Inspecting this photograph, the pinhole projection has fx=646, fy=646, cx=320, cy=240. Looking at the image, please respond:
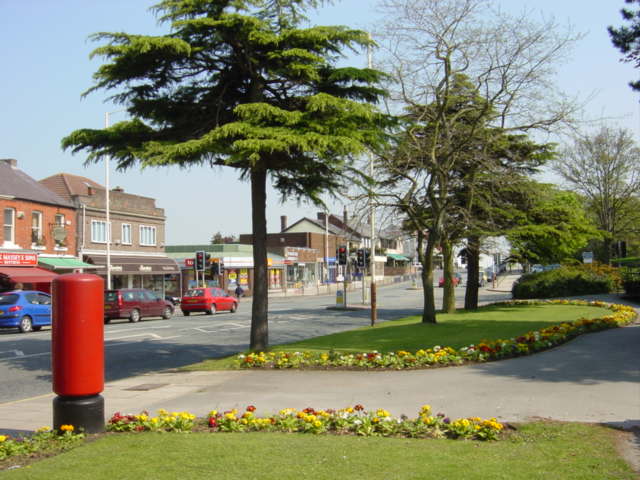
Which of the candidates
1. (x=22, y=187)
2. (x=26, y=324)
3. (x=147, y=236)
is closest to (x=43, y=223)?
(x=22, y=187)

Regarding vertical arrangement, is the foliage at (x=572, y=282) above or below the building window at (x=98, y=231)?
below

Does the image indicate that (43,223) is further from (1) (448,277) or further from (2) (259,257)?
(2) (259,257)

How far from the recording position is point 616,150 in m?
45.2

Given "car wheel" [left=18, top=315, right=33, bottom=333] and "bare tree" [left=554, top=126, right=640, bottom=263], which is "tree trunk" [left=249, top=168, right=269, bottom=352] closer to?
"car wheel" [left=18, top=315, right=33, bottom=333]

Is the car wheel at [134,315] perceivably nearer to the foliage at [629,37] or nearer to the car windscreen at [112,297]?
the car windscreen at [112,297]

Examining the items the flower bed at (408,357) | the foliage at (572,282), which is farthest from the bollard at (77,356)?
the foliage at (572,282)

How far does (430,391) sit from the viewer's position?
31.2ft

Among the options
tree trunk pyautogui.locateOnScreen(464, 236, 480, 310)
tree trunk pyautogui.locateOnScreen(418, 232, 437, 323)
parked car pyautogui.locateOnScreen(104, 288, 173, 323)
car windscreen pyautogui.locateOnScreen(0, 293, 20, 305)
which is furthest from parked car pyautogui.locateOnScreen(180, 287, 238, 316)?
tree trunk pyautogui.locateOnScreen(418, 232, 437, 323)

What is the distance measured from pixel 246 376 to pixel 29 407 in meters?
3.62

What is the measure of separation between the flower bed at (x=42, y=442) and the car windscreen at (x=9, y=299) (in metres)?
20.5

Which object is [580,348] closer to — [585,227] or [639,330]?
[639,330]

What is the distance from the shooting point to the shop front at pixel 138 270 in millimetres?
42906

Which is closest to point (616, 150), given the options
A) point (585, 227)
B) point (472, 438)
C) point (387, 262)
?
point (585, 227)

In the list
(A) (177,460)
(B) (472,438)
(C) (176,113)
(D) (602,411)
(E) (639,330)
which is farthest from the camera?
(E) (639,330)
